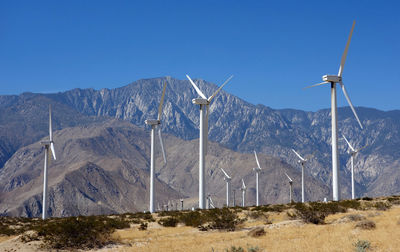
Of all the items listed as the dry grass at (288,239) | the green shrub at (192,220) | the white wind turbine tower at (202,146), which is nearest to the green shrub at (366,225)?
the dry grass at (288,239)

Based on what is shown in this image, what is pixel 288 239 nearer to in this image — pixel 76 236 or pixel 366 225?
pixel 366 225

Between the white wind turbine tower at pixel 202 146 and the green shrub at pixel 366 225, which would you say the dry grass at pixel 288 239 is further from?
the white wind turbine tower at pixel 202 146

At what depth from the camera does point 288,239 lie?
1192 inches

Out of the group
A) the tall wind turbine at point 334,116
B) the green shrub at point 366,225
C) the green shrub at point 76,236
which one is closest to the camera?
the green shrub at point 366,225

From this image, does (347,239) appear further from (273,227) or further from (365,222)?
(273,227)

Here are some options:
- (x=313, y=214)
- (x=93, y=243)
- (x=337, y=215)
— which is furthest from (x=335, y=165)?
(x=93, y=243)

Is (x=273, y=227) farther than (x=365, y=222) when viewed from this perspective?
Yes

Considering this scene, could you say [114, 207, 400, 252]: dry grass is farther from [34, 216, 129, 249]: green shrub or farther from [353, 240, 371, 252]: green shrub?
[34, 216, 129, 249]: green shrub

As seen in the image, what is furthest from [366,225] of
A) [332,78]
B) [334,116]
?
[332,78]

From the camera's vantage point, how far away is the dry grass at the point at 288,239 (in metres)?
27.1

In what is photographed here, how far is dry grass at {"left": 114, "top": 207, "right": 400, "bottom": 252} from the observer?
27.1 meters

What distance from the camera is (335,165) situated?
53.2m

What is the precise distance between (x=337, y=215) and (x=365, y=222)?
36.1ft

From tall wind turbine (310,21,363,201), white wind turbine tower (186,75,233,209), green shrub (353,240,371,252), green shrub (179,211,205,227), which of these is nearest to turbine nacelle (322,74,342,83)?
tall wind turbine (310,21,363,201)
